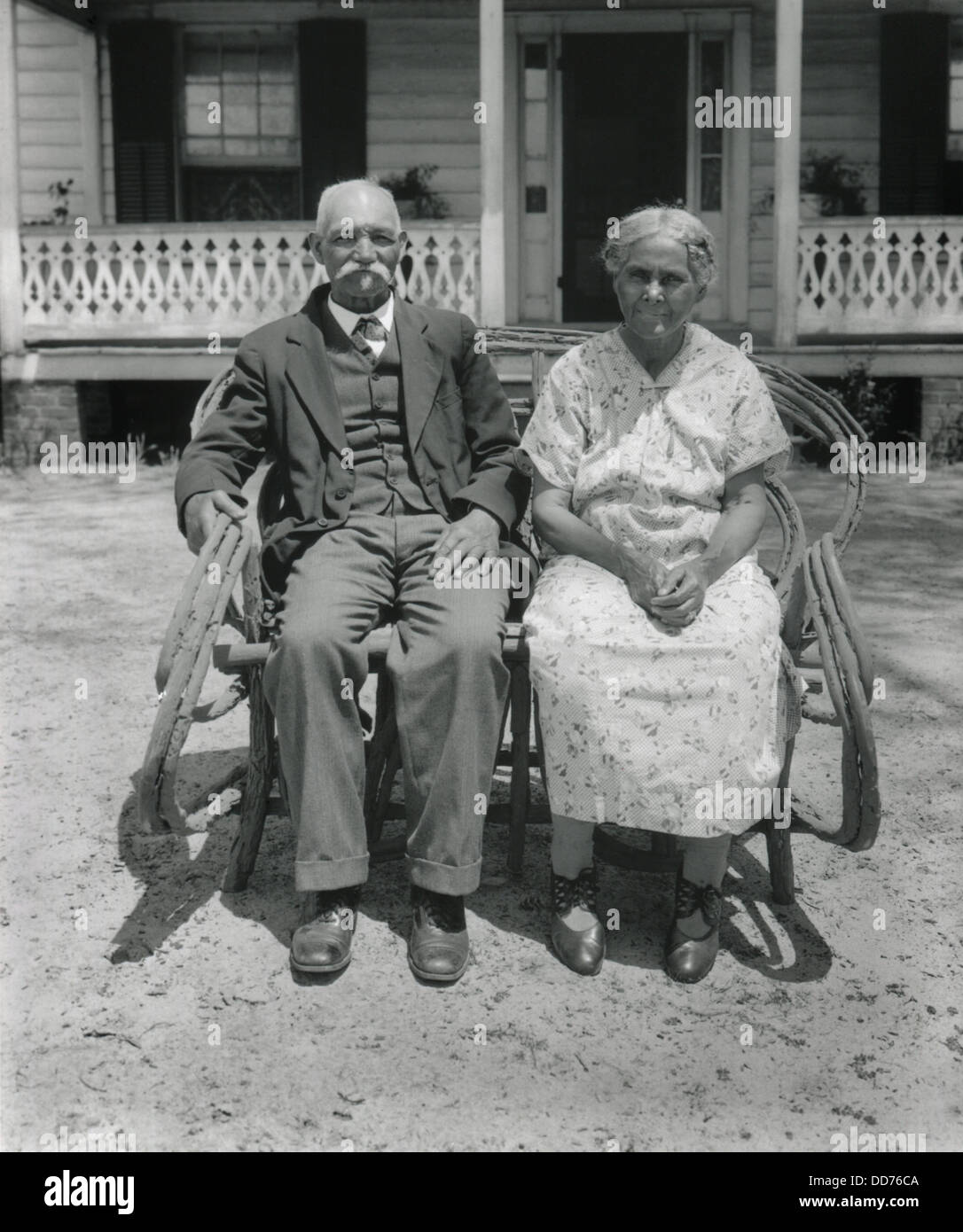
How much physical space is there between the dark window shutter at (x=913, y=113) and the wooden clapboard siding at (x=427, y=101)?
332cm

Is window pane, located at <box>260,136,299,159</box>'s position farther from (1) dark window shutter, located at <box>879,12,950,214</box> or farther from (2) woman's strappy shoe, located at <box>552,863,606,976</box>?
(2) woman's strappy shoe, located at <box>552,863,606,976</box>

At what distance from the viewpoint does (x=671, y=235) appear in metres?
2.96

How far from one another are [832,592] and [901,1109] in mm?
1011

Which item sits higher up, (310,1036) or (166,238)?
(166,238)

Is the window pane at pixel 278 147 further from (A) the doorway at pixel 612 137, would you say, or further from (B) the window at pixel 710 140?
(B) the window at pixel 710 140

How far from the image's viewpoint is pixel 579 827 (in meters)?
2.92

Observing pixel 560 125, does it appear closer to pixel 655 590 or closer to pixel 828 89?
pixel 828 89

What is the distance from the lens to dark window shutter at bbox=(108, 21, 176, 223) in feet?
37.1

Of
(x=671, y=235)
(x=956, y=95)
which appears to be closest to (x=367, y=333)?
(x=671, y=235)

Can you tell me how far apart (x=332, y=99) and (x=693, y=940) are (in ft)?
32.5

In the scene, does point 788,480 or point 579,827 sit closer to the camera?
point 579,827

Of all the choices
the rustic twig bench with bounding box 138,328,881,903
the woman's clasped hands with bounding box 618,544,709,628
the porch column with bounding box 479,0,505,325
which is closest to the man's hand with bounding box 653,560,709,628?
the woman's clasped hands with bounding box 618,544,709,628

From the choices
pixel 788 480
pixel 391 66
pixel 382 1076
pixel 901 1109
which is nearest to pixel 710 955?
pixel 901 1109
